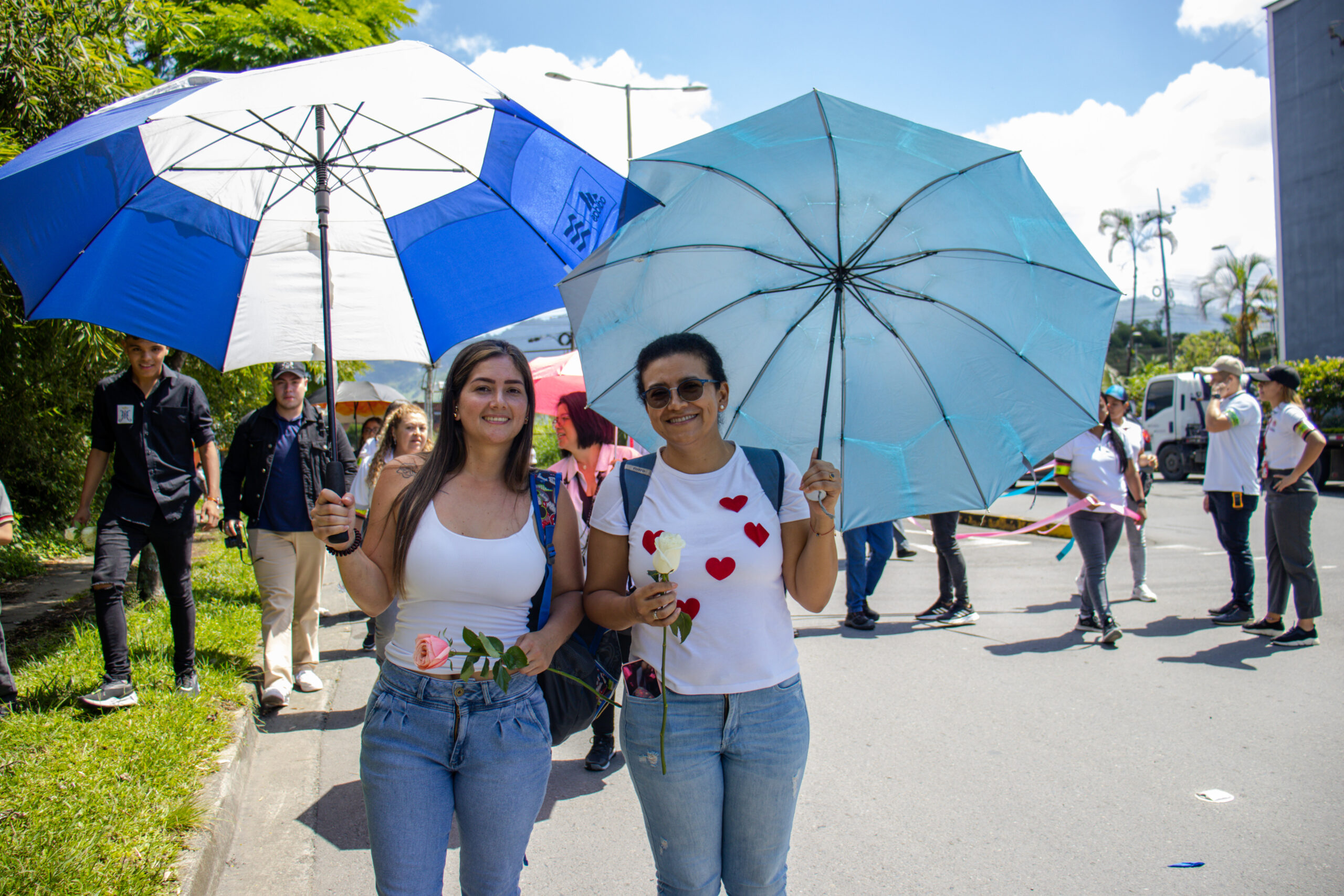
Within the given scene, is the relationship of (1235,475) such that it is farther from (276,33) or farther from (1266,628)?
(276,33)

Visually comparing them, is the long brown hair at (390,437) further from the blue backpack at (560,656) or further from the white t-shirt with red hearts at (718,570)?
the white t-shirt with red hearts at (718,570)

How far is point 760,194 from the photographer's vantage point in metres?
2.34

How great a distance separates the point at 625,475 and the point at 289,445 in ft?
12.5

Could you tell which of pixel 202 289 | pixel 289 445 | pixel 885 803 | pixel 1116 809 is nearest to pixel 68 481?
pixel 289 445

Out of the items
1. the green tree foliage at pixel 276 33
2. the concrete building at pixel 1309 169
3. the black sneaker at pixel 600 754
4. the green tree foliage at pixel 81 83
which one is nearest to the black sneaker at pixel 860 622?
the black sneaker at pixel 600 754

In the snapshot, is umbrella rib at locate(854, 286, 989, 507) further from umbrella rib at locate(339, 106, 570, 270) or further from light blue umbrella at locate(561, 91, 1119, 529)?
umbrella rib at locate(339, 106, 570, 270)

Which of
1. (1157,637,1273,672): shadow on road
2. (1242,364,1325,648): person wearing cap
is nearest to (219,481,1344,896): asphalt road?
(1157,637,1273,672): shadow on road

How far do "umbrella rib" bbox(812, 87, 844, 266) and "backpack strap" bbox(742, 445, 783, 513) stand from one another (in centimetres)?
59

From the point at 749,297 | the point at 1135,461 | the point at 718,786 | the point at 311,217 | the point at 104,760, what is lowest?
the point at 104,760

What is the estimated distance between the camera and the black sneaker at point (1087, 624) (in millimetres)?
6730

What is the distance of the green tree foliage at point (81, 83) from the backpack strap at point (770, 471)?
14.9ft

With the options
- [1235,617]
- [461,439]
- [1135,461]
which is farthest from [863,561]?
[461,439]

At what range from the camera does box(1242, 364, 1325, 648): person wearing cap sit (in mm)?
6125

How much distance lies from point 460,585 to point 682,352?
0.85 metres
